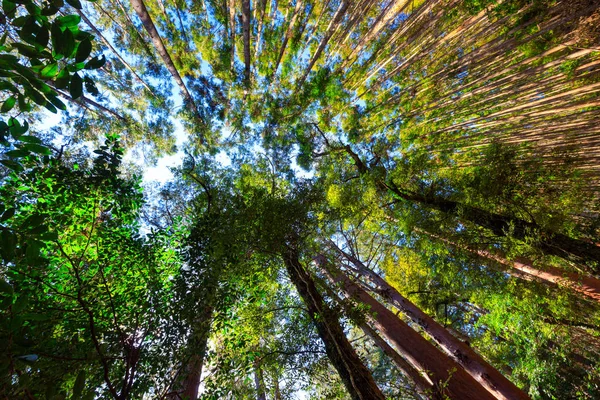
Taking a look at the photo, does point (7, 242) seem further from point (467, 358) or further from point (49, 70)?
point (467, 358)

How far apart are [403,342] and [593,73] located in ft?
15.8

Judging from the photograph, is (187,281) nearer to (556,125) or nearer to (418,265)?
(418,265)

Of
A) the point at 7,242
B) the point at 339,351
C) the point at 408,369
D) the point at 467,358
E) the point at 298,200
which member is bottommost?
the point at 467,358

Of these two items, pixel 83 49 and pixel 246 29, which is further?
pixel 246 29

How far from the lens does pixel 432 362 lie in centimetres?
318

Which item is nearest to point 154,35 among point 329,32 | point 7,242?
point 329,32

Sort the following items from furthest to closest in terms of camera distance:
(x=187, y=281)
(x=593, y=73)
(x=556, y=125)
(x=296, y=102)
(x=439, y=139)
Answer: (x=296, y=102) → (x=439, y=139) → (x=556, y=125) → (x=593, y=73) → (x=187, y=281)

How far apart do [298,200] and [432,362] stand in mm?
2883

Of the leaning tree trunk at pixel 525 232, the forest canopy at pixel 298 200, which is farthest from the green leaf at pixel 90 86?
the leaning tree trunk at pixel 525 232

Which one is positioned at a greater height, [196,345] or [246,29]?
[246,29]

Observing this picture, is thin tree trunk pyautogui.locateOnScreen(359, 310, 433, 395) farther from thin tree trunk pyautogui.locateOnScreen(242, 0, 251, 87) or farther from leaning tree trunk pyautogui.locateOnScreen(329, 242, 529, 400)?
thin tree trunk pyautogui.locateOnScreen(242, 0, 251, 87)

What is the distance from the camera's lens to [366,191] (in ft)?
15.1

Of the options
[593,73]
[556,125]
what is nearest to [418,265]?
[556,125]

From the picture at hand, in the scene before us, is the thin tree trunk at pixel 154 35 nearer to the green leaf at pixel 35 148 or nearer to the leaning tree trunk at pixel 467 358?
the green leaf at pixel 35 148
